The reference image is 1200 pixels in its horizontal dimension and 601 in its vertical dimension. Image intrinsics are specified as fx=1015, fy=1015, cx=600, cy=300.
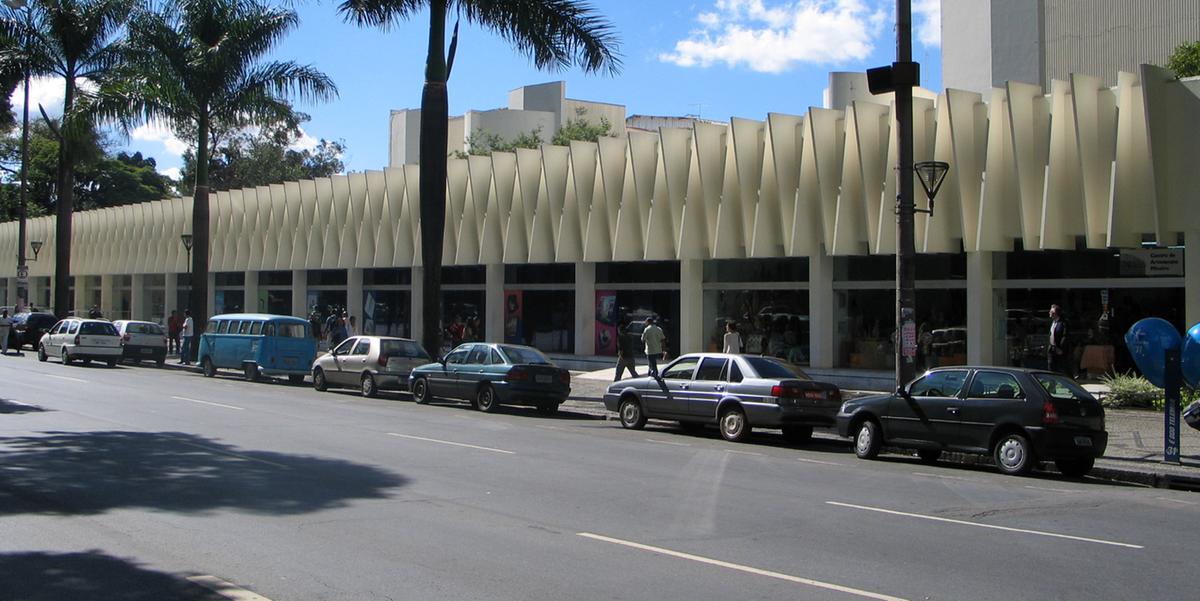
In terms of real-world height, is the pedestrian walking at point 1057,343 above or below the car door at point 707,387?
above

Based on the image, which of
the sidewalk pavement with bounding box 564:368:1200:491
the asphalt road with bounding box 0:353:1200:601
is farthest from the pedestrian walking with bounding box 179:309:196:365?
the asphalt road with bounding box 0:353:1200:601

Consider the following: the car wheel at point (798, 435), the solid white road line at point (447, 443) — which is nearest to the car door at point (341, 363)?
the solid white road line at point (447, 443)

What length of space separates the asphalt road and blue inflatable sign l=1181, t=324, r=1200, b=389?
2.40m

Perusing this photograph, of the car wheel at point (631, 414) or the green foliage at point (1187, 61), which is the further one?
the green foliage at point (1187, 61)

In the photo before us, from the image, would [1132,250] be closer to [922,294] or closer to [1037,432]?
[922,294]

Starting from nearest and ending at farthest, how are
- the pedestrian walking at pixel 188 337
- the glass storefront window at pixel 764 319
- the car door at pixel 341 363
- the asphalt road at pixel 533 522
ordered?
the asphalt road at pixel 533 522 < the car door at pixel 341 363 < the glass storefront window at pixel 764 319 < the pedestrian walking at pixel 188 337

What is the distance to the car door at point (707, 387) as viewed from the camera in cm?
1736

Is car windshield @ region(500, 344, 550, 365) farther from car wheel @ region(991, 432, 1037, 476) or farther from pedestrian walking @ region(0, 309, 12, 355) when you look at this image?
pedestrian walking @ region(0, 309, 12, 355)

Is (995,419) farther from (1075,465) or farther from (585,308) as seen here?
(585,308)

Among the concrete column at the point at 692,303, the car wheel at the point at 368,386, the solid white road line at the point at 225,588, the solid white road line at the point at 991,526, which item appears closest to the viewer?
the solid white road line at the point at 225,588

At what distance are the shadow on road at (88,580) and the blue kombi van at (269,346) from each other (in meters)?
21.7

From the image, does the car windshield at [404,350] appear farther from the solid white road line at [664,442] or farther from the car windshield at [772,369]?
the car windshield at [772,369]

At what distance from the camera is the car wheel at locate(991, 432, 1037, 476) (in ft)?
44.0

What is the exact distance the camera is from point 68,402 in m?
19.9
